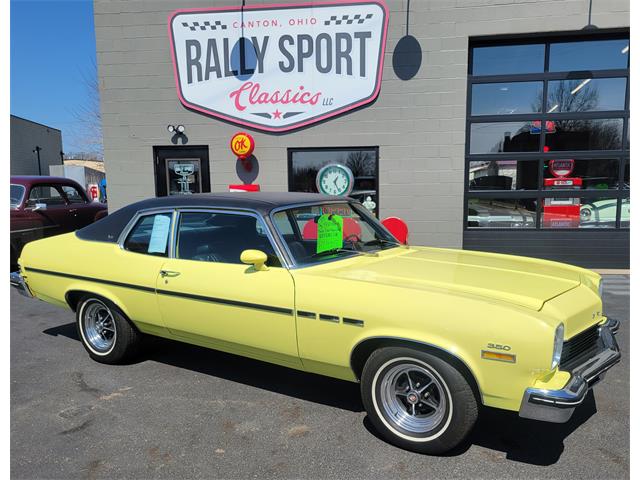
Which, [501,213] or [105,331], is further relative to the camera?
[501,213]

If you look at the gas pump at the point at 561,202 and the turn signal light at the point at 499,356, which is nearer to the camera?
the turn signal light at the point at 499,356

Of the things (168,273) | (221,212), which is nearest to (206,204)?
(221,212)

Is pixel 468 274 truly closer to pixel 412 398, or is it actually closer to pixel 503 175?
pixel 412 398

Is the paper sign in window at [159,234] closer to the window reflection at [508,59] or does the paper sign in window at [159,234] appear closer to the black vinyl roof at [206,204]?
the black vinyl roof at [206,204]

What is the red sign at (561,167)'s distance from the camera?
823 centimetres

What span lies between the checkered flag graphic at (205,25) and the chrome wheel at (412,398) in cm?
755

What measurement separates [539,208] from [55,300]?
7.62 meters

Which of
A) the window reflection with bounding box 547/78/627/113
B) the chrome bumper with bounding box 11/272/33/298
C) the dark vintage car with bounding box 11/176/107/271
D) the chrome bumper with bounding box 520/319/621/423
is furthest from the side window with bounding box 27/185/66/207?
the window reflection with bounding box 547/78/627/113

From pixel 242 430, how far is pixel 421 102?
670 cm

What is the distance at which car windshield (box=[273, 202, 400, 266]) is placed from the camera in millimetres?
3559

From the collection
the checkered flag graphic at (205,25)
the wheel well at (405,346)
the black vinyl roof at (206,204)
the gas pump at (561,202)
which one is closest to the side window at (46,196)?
the checkered flag graphic at (205,25)

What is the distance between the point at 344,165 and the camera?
8633 mm

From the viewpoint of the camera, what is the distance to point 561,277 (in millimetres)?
3373

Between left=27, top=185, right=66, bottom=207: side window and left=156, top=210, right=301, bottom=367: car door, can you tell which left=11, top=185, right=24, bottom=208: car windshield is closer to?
left=27, top=185, right=66, bottom=207: side window
